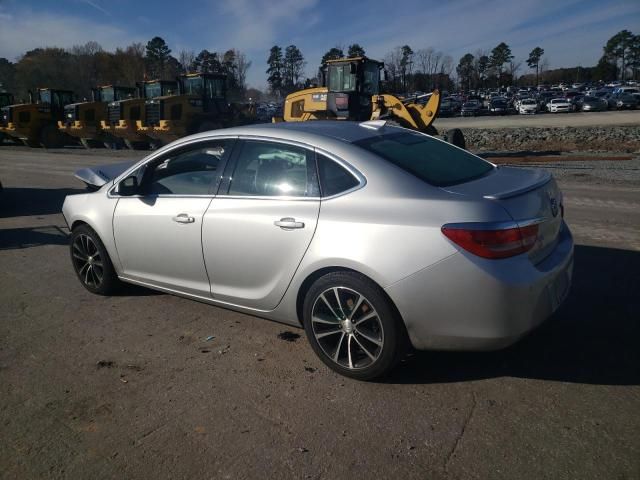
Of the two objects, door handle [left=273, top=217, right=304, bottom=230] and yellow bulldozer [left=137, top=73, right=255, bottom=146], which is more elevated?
yellow bulldozer [left=137, top=73, right=255, bottom=146]

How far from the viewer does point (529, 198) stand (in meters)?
3.09

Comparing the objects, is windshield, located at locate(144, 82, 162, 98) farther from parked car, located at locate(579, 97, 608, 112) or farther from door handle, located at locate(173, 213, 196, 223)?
parked car, located at locate(579, 97, 608, 112)

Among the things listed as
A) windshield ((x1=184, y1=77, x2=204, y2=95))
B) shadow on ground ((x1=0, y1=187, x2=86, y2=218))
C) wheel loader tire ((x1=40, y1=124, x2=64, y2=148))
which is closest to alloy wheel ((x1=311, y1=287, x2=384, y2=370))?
shadow on ground ((x1=0, y1=187, x2=86, y2=218))

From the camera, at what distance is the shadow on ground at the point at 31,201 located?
914 centimetres

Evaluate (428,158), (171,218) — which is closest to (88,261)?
(171,218)

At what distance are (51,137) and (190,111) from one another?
9.70 meters

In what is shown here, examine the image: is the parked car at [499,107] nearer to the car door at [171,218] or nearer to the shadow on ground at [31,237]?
the shadow on ground at [31,237]

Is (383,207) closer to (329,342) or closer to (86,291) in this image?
(329,342)

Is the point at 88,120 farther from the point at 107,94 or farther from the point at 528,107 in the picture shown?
the point at 528,107

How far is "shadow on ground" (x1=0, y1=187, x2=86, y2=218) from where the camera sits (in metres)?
9.14

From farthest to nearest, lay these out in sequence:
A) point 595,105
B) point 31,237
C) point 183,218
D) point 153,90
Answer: point 595,105
point 153,90
point 31,237
point 183,218

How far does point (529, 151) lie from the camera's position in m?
17.7

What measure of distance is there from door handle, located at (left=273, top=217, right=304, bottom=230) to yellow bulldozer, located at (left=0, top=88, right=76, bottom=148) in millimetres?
28393

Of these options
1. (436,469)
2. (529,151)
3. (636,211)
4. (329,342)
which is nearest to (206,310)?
(329,342)
